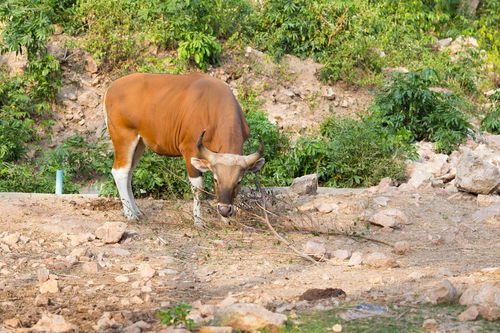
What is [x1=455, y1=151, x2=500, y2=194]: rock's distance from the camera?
945 cm

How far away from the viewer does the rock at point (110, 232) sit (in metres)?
7.57

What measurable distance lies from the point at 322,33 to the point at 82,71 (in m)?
5.09

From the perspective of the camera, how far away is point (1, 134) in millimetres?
12461

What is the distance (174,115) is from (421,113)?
6552mm

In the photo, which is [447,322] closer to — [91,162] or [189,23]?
[91,162]

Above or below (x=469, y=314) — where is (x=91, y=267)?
below

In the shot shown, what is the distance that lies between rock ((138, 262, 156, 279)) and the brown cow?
1.73 m

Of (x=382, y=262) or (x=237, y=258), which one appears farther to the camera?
(x=237, y=258)

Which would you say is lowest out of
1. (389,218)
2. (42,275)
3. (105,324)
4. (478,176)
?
(389,218)

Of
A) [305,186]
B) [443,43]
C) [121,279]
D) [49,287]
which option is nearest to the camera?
[49,287]

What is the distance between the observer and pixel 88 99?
1489 cm

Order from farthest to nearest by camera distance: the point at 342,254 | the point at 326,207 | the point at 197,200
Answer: the point at 326,207
the point at 197,200
the point at 342,254

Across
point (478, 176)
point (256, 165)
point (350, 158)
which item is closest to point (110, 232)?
point (256, 165)

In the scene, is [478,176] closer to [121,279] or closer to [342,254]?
[342,254]
